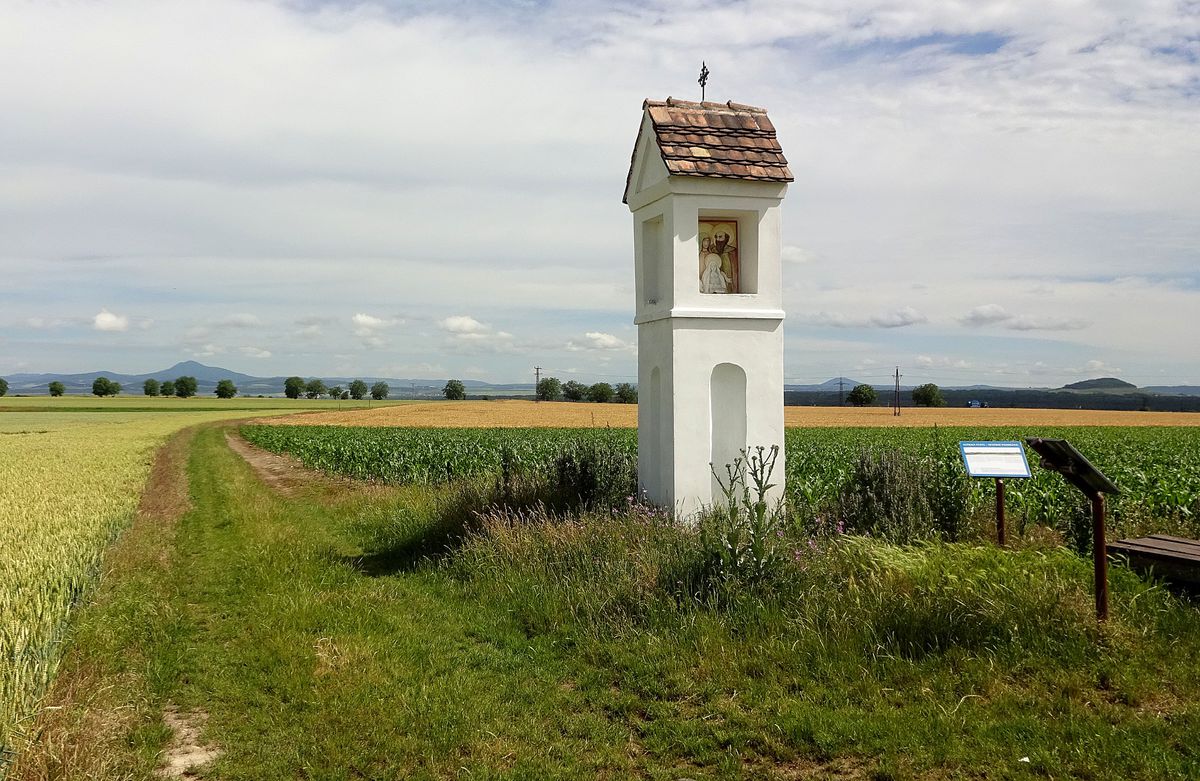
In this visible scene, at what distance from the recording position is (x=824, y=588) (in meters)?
7.27

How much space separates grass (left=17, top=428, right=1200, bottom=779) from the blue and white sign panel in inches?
30.4

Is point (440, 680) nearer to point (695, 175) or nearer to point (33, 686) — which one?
point (33, 686)

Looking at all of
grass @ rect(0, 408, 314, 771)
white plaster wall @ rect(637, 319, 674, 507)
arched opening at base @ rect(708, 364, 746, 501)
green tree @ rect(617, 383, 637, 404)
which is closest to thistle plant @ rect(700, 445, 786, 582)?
white plaster wall @ rect(637, 319, 674, 507)

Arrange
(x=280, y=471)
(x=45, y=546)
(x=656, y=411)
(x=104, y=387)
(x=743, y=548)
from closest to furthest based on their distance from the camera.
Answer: (x=743, y=548) < (x=656, y=411) < (x=45, y=546) < (x=280, y=471) < (x=104, y=387)

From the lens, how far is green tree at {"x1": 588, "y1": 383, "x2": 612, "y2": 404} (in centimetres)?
12531

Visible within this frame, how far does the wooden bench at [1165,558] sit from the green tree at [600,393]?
116m

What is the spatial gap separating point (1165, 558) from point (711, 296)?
5123 millimetres

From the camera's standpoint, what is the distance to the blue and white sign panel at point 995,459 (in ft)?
26.5

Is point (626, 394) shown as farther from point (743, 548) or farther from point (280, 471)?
point (743, 548)

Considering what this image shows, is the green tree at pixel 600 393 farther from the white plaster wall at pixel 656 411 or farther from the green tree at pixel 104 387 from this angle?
the white plaster wall at pixel 656 411

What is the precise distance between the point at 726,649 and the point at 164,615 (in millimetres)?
5850

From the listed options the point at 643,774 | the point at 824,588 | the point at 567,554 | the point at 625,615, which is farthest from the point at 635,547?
the point at 643,774

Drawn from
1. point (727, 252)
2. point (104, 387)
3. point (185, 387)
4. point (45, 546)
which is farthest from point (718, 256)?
point (104, 387)

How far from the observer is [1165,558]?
7078mm
